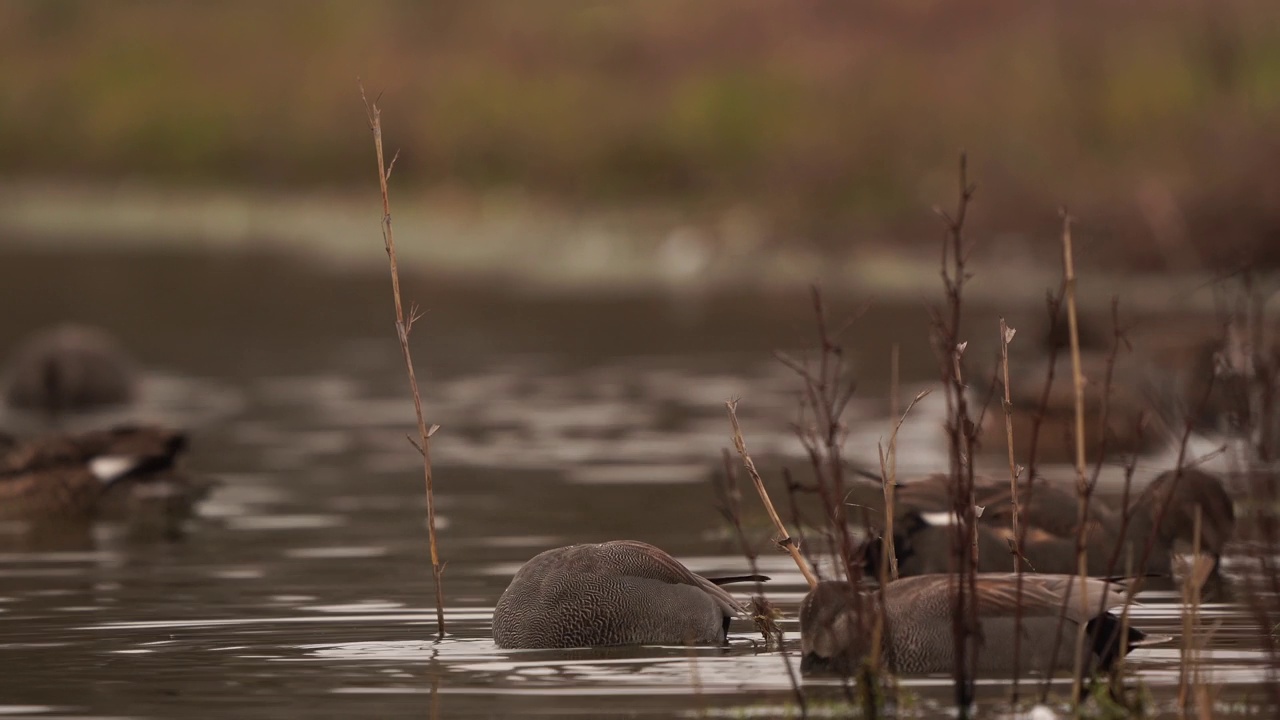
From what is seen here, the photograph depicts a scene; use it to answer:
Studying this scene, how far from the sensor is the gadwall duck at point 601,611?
26.9 feet

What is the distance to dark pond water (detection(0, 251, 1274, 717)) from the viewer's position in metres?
7.54

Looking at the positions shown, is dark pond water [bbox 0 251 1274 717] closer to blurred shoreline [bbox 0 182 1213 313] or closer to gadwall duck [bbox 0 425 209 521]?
gadwall duck [bbox 0 425 209 521]

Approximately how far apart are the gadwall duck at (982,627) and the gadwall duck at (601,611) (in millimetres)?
703

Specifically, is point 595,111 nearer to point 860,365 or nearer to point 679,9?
point 679,9

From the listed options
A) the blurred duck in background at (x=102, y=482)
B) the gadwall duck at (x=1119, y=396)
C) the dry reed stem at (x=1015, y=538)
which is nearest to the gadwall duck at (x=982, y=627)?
the dry reed stem at (x=1015, y=538)

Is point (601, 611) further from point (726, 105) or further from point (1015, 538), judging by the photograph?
point (726, 105)

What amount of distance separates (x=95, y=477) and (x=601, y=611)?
17.5ft

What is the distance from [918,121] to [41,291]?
11.9 metres

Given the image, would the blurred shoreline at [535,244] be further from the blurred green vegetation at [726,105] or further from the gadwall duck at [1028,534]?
the gadwall duck at [1028,534]

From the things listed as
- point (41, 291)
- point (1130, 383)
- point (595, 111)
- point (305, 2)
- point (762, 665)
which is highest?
point (305, 2)

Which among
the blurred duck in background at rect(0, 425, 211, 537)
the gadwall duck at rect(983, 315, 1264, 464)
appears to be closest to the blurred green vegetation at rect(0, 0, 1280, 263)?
the gadwall duck at rect(983, 315, 1264, 464)

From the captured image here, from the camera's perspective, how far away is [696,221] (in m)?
33.1

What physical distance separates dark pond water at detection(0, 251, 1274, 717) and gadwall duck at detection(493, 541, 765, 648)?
0.28 ft

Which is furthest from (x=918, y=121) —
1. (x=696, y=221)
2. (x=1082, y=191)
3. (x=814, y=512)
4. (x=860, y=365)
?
(x=814, y=512)
